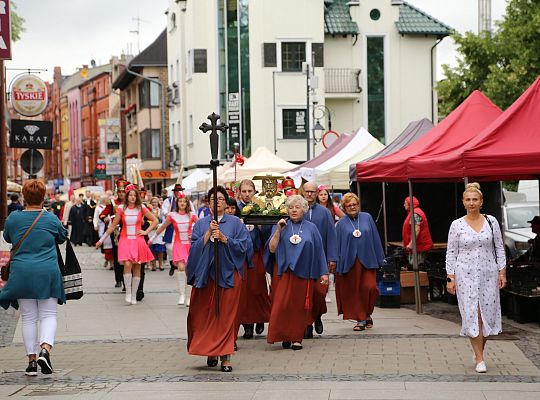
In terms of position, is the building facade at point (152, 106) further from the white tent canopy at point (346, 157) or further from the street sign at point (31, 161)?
the street sign at point (31, 161)

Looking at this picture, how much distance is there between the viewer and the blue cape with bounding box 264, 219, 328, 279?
516 inches

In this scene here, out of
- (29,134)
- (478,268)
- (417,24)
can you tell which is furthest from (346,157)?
(417,24)

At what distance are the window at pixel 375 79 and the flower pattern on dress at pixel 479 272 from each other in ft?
141

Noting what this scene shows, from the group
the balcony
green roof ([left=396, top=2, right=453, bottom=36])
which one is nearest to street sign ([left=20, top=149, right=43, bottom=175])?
the balcony

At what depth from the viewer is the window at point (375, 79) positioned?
54250mm

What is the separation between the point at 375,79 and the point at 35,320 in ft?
145

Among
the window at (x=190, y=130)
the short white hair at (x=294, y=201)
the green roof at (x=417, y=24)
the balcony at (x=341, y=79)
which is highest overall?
the green roof at (x=417, y=24)

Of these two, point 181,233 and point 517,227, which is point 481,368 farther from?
point 517,227

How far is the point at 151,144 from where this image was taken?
217 ft

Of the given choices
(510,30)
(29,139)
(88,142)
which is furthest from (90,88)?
(29,139)

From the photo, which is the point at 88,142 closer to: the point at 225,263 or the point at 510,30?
the point at 510,30

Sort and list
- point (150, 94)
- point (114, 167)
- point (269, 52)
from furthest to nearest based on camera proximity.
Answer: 1. point (150, 94)
2. point (114, 167)
3. point (269, 52)

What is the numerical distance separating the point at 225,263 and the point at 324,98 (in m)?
42.1

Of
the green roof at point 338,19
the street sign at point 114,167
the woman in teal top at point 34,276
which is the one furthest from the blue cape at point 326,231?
the street sign at point 114,167
